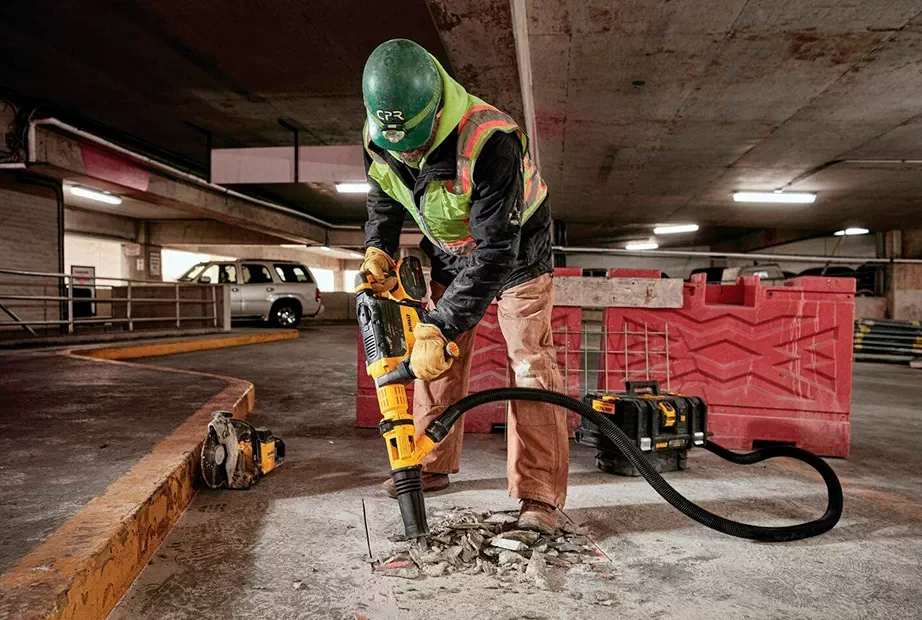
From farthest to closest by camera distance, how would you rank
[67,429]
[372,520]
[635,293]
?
[635,293]
[67,429]
[372,520]

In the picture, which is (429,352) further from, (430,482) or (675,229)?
(675,229)

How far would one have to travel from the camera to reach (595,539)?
6.35 ft

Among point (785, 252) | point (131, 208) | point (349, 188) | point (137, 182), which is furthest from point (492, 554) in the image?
point (785, 252)

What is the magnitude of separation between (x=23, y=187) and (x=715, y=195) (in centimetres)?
1447

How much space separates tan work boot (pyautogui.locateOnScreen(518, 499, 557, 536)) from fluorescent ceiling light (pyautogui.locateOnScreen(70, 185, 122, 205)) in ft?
48.7

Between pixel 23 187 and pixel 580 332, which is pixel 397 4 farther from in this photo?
pixel 23 187

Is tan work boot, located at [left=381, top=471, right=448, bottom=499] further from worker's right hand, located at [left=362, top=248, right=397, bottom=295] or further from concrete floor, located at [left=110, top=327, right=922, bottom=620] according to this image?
worker's right hand, located at [left=362, top=248, right=397, bottom=295]

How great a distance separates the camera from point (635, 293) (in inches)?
136

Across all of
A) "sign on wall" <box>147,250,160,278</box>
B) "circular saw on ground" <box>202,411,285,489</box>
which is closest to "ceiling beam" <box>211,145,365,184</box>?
"circular saw on ground" <box>202,411,285,489</box>

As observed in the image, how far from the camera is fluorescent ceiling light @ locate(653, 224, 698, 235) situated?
16.9 m

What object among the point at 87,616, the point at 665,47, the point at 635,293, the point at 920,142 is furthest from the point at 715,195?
the point at 87,616

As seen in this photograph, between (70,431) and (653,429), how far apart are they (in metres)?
2.88

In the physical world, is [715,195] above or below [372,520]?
above

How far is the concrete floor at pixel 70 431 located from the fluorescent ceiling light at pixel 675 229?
15.8 metres
